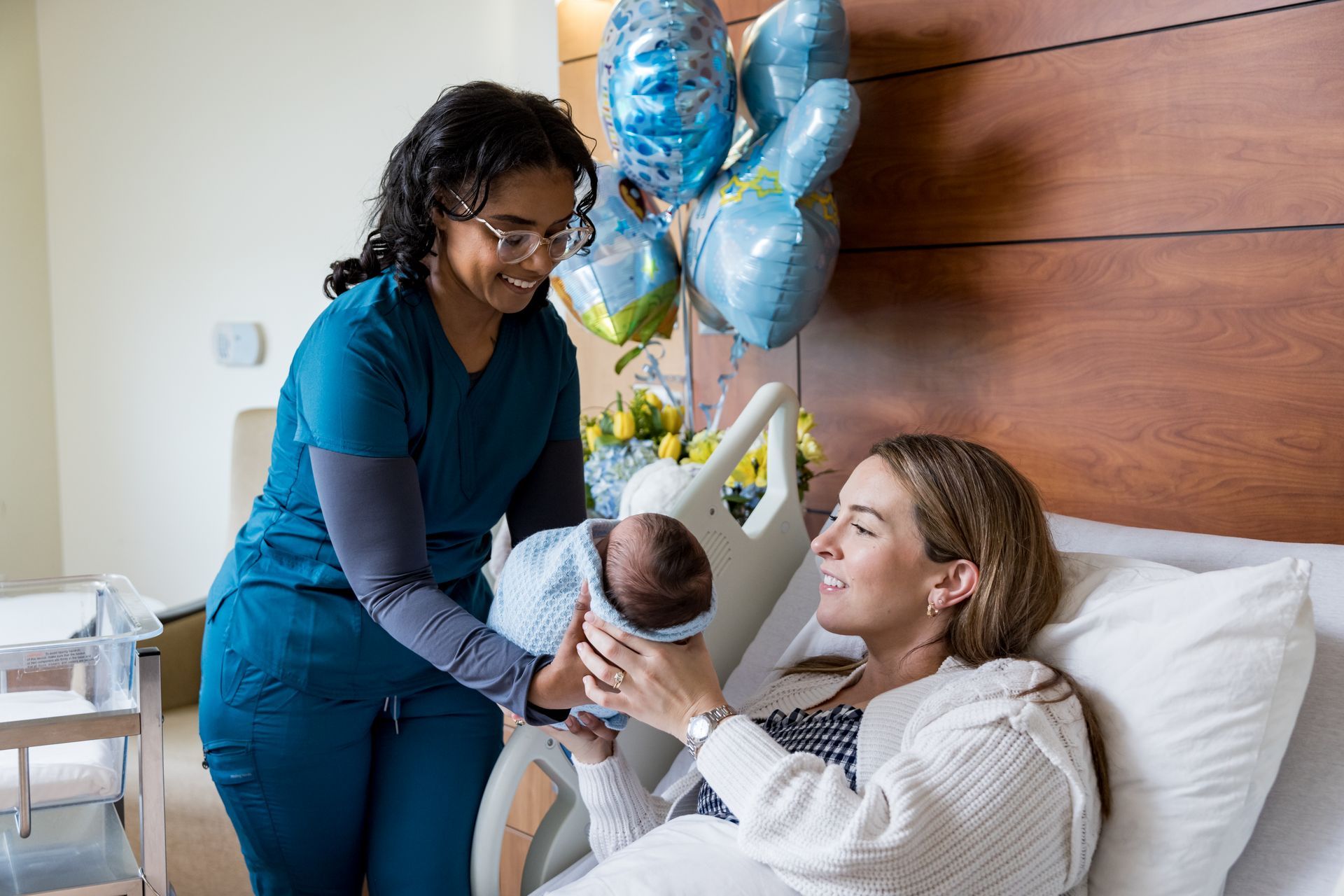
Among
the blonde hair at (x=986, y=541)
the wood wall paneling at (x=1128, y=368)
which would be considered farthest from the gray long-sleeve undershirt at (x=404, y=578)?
the wood wall paneling at (x=1128, y=368)

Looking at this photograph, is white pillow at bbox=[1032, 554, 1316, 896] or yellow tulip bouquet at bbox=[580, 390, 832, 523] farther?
yellow tulip bouquet at bbox=[580, 390, 832, 523]

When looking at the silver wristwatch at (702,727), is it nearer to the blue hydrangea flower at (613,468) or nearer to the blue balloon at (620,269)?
the blue hydrangea flower at (613,468)

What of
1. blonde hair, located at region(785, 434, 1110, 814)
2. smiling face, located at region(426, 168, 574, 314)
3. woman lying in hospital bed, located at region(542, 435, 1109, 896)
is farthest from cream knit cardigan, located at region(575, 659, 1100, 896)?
smiling face, located at region(426, 168, 574, 314)

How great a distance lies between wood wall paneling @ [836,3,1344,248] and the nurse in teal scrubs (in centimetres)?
91

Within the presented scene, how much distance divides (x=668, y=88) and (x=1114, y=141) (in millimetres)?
783

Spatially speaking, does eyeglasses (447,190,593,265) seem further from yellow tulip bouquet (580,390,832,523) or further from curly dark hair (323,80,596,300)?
yellow tulip bouquet (580,390,832,523)

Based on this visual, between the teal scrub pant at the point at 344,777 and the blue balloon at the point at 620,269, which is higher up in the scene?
the blue balloon at the point at 620,269

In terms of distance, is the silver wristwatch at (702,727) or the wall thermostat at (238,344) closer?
the silver wristwatch at (702,727)

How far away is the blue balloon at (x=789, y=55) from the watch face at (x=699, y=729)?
47.4 inches

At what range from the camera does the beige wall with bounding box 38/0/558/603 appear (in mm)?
3180

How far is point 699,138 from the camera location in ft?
6.70

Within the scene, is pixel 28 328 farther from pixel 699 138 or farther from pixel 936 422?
pixel 936 422

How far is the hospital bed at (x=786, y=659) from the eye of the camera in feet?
4.53

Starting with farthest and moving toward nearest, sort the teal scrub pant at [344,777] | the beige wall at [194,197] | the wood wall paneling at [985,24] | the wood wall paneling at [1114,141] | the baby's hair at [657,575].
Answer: the beige wall at [194,197] → the wood wall paneling at [985,24] → the wood wall paneling at [1114,141] → the teal scrub pant at [344,777] → the baby's hair at [657,575]
